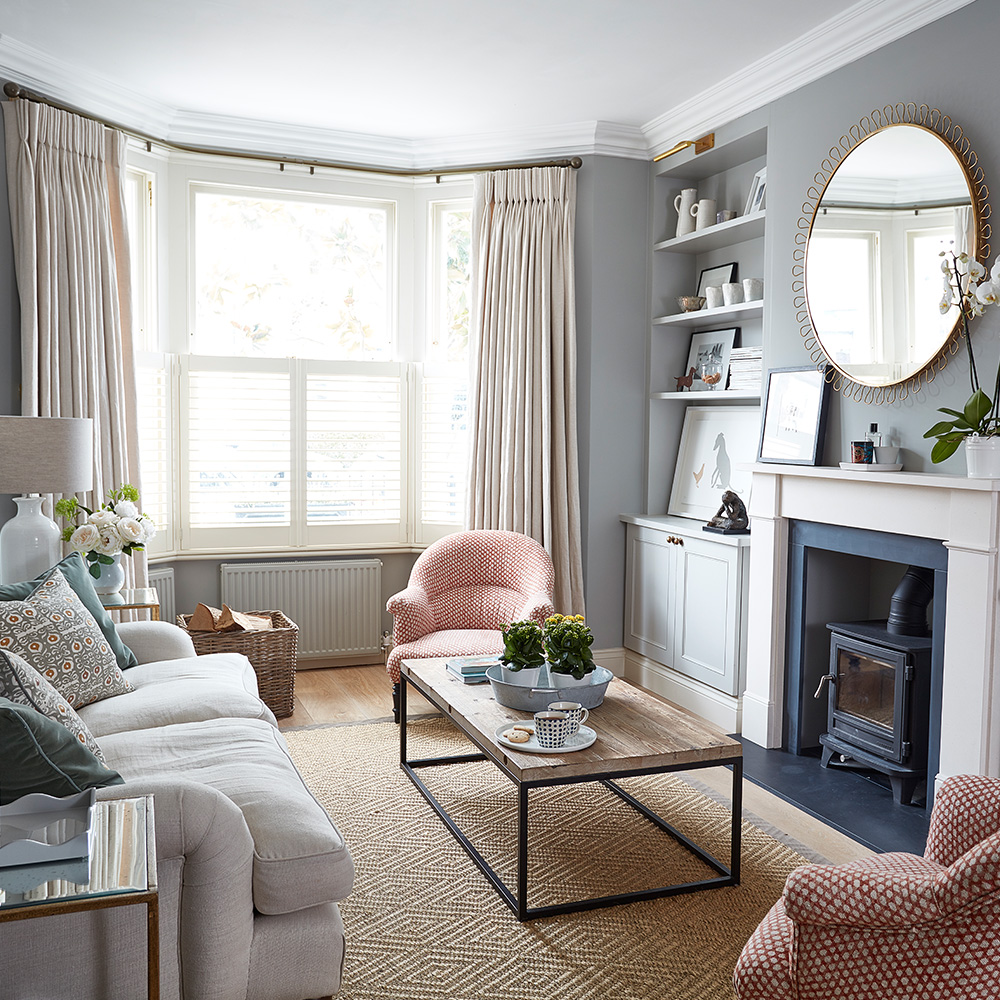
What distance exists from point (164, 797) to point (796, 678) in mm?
2787

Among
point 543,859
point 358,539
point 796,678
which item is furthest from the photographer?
point 358,539

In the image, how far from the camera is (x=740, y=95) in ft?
13.7

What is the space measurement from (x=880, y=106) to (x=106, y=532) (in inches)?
137

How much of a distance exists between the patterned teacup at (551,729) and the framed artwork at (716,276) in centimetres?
291

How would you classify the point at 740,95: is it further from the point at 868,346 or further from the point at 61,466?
the point at 61,466

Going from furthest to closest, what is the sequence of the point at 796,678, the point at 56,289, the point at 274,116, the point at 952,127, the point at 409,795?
the point at 274,116 < the point at 56,289 < the point at 796,678 < the point at 409,795 < the point at 952,127

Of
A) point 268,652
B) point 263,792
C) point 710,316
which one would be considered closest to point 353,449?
point 268,652

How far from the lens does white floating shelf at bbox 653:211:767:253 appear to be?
428 centimetres

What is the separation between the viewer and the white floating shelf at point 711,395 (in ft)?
14.3

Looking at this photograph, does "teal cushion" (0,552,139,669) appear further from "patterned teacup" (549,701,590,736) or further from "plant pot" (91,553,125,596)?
"patterned teacup" (549,701,590,736)

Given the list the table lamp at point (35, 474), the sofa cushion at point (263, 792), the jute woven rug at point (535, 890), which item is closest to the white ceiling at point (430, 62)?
the table lamp at point (35, 474)

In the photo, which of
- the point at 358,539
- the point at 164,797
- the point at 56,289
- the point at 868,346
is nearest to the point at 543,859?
the point at 164,797

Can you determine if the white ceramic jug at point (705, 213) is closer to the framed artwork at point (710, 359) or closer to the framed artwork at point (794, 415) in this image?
the framed artwork at point (710, 359)

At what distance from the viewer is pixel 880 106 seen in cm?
344
